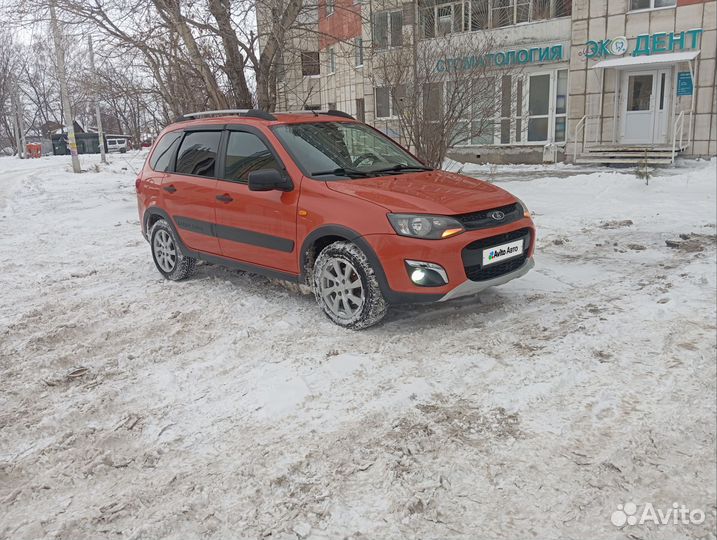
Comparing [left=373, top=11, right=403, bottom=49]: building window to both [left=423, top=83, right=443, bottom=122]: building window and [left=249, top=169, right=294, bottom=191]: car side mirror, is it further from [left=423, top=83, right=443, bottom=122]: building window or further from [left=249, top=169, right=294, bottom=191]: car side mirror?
[left=249, top=169, right=294, bottom=191]: car side mirror

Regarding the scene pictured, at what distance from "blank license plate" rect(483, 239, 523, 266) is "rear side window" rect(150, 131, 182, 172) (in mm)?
3833

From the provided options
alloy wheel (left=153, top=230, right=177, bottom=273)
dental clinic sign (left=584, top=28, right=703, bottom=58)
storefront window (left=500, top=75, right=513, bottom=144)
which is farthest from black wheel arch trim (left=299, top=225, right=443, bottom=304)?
dental clinic sign (left=584, top=28, right=703, bottom=58)

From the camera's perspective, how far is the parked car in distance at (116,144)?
65.1 m

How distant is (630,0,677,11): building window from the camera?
1705 cm

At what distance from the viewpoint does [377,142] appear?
5988 millimetres

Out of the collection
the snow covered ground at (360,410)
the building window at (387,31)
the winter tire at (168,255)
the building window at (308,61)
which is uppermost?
the building window at (387,31)

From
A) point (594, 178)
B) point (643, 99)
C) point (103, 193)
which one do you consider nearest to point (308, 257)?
point (594, 178)

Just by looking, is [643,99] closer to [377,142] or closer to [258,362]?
[377,142]

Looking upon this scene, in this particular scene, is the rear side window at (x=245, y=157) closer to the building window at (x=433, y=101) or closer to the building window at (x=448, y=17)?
the building window at (x=433, y=101)

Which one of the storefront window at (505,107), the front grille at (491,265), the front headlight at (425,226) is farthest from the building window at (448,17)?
the front headlight at (425,226)

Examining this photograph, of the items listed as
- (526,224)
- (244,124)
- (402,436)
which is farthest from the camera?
(244,124)

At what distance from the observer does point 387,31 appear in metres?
12.8

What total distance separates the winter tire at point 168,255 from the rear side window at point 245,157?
49.3 inches

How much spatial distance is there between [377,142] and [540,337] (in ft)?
8.81
